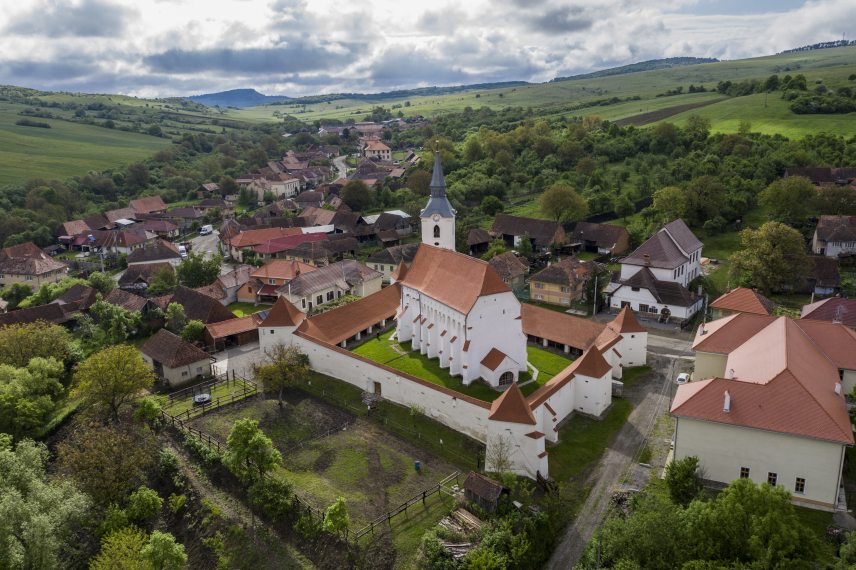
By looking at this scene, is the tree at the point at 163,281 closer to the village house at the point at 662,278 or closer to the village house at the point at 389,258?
the village house at the point at 389,258

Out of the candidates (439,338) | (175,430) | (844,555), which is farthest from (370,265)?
(844,555)

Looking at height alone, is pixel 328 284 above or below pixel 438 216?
below

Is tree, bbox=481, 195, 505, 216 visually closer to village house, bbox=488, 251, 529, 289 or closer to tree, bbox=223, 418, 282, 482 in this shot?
village house, bbox=488, 251, 529, 289

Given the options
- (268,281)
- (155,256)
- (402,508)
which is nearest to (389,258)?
(268,281)

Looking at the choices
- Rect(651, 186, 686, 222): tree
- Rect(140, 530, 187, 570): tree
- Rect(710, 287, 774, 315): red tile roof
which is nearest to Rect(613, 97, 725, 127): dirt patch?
Rect(651, 186, 686, 222): tree

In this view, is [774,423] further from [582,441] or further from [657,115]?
[657,115]

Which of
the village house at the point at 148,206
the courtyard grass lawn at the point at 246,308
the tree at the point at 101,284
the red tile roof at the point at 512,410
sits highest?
the village house at the point at 148,206

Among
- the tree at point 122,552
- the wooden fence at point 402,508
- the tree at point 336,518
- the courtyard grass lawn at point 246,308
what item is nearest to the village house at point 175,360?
the courtyard grass lawn at point 246,308
